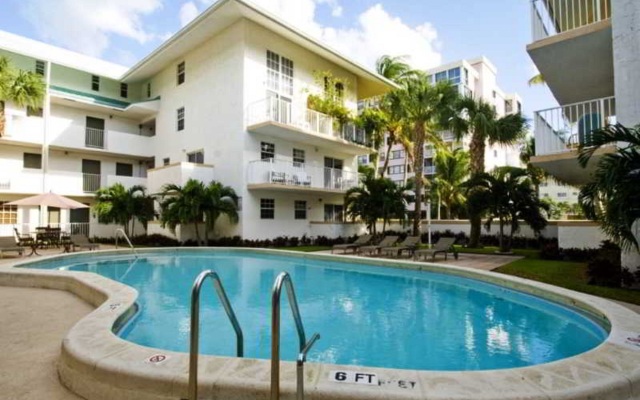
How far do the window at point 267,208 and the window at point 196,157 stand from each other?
5045 mm

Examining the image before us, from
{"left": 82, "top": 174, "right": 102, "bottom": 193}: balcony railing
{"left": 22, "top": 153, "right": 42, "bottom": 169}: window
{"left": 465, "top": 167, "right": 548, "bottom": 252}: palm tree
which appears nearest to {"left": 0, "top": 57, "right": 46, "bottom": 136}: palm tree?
{"left": 22, "top": 153, "right": 42, "bottom": 169}: window

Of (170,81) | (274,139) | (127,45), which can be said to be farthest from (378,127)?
(127,45)

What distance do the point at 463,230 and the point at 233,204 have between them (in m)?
14.2

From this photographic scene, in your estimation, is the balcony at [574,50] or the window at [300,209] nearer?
the balcony at [574,50]

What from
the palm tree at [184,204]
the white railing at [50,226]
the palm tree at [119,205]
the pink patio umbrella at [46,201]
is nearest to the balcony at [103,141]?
the palm tree at [119,205]

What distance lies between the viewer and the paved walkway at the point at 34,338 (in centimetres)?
363

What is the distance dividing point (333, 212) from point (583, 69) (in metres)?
17.5

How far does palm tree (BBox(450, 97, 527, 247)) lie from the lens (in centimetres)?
1744

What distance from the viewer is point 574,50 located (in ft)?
35.4

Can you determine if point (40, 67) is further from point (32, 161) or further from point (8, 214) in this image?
point (8, 214)

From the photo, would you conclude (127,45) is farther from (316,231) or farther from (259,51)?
(316,231)

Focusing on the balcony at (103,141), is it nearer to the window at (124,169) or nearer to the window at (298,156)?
the window at (124,169)

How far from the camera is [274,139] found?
22.7 m

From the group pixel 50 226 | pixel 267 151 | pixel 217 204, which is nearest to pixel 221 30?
pixel 267 151
